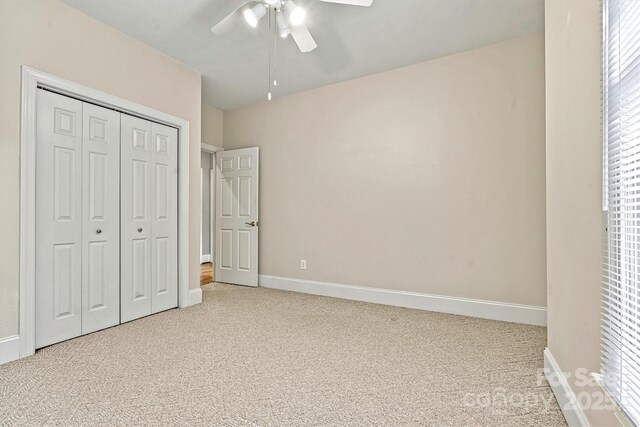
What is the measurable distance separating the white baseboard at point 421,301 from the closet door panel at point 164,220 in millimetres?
1485

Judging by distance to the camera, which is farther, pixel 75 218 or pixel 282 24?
pixel 75 218

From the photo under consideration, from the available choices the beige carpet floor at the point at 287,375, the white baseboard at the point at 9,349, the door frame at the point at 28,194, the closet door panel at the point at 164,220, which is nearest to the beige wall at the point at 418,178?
the beige carpet floor at the point at 287,375

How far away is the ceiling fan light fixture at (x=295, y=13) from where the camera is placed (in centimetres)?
221

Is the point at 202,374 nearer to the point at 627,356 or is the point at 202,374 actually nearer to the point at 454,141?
the point at 627,356

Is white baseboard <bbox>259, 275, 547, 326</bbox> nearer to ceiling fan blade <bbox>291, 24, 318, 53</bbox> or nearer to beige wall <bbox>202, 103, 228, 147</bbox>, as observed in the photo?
beige wall <bbox>202, 103, 228, 147</bbox>

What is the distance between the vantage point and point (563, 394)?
1659 mm

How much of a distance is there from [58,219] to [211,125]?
2.85 m

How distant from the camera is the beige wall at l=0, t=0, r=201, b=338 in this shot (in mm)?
2287

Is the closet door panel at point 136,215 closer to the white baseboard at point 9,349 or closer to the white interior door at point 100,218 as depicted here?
the white interior door at point 100,218

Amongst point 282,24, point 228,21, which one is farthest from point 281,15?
point 228,21

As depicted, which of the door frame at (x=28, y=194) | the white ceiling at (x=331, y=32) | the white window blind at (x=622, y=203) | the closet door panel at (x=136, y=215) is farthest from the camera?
the closet door panel at (x=136, y=215)

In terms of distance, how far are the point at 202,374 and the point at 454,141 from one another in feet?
10.2

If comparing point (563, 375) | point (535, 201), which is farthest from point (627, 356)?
point (535, 201)

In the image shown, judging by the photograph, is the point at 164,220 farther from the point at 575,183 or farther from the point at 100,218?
the point at 575,183
